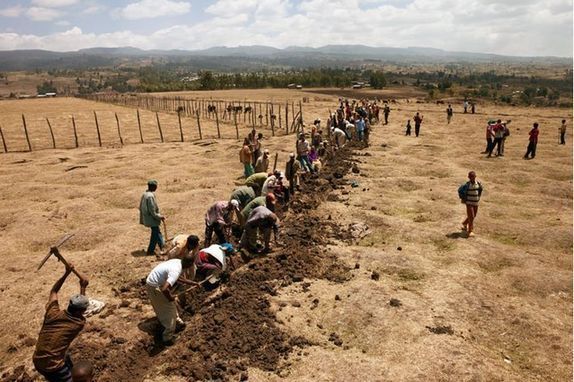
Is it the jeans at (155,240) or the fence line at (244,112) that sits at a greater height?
the fence line at (244,112)

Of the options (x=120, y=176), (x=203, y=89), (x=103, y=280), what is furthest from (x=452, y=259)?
(x=203, y=89)

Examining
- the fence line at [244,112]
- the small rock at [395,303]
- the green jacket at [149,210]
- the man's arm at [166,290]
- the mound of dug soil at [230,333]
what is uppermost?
the fence line at [244,112]

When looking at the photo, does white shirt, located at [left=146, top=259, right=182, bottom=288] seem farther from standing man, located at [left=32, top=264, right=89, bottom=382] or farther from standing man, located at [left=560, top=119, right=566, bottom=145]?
standing man, located at [left=560, top=119, right=566, bottom=145]

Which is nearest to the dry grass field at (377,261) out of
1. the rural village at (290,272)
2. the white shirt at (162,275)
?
the rural village at (290,272)

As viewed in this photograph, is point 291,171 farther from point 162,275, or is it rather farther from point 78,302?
point 78,302

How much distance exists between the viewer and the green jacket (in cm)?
1041

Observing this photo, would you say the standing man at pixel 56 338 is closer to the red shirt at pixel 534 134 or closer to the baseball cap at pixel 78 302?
the baseball cap at pixel 78 302

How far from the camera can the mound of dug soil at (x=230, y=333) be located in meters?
7.16

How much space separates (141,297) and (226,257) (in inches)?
78.9

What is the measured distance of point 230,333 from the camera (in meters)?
7.86

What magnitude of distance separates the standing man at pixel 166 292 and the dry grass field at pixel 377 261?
43 centimetres

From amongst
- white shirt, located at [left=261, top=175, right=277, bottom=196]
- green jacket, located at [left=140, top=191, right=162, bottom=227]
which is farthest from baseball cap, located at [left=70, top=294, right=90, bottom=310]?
white shirt, located at [left=261, top=175, right=277, bottom=196]

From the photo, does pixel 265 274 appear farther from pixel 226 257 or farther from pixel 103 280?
pixel 103 280

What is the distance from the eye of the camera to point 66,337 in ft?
18.8
